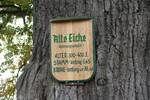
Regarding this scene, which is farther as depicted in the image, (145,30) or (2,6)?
(2,6)

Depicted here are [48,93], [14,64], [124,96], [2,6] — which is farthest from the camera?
[14,64]

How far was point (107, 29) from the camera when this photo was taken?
2506 mm

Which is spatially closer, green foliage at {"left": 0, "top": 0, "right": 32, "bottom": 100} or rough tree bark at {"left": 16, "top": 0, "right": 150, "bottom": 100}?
rough tree bark at {"left": 16, "top": 0, "right": 150, "bottom": 100}

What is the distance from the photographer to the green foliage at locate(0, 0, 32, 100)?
40.0ft

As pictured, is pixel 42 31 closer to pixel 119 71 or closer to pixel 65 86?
pixel 65 86

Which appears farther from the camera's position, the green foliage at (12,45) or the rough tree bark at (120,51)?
the green foliage at (12,45)

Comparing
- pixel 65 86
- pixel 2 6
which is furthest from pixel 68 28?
pixel 2 6

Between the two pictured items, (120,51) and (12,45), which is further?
(12,45)

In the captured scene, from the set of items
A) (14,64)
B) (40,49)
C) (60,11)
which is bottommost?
(14,64)

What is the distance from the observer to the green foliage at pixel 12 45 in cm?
1221

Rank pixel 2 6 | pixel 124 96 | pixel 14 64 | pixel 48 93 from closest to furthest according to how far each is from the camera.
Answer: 1. pixel 124 96
2. pixel 48 93
3. pixel 2 6
4. pixel 14 64

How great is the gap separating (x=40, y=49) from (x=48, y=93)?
30 centimetres

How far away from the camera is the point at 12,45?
13352mm

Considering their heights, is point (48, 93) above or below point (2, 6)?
below
